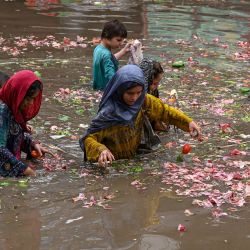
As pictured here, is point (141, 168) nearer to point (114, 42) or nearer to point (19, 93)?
→ point (19, 93)

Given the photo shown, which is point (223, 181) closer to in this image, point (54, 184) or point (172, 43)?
point (54, 184)

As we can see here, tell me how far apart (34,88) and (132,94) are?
94cm

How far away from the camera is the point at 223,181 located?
5113 mm

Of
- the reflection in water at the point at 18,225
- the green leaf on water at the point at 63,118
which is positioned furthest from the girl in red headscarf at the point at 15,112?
the green leaf on water at the point at 63,118

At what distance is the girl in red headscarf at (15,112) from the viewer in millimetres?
5043

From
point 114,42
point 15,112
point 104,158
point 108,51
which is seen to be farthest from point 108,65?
point 104,158

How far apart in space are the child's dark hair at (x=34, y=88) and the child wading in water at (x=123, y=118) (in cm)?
69

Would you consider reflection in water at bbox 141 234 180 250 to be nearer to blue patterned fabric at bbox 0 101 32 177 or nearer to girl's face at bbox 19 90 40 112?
blue patterned fabric at bbox 0 101 32 177

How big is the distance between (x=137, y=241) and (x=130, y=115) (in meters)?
1.81

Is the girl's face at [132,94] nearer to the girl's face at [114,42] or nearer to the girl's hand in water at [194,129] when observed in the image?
the girl's hand in water at [194,129]

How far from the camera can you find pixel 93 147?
5.31 metres

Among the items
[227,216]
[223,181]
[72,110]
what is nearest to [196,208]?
[227,216]

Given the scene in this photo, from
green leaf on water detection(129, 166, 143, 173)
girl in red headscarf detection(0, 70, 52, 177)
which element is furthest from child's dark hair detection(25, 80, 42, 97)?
green leaf on water detection(129, 166, 143, 173)

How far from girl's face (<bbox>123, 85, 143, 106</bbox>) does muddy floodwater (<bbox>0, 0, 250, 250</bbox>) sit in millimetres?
678
